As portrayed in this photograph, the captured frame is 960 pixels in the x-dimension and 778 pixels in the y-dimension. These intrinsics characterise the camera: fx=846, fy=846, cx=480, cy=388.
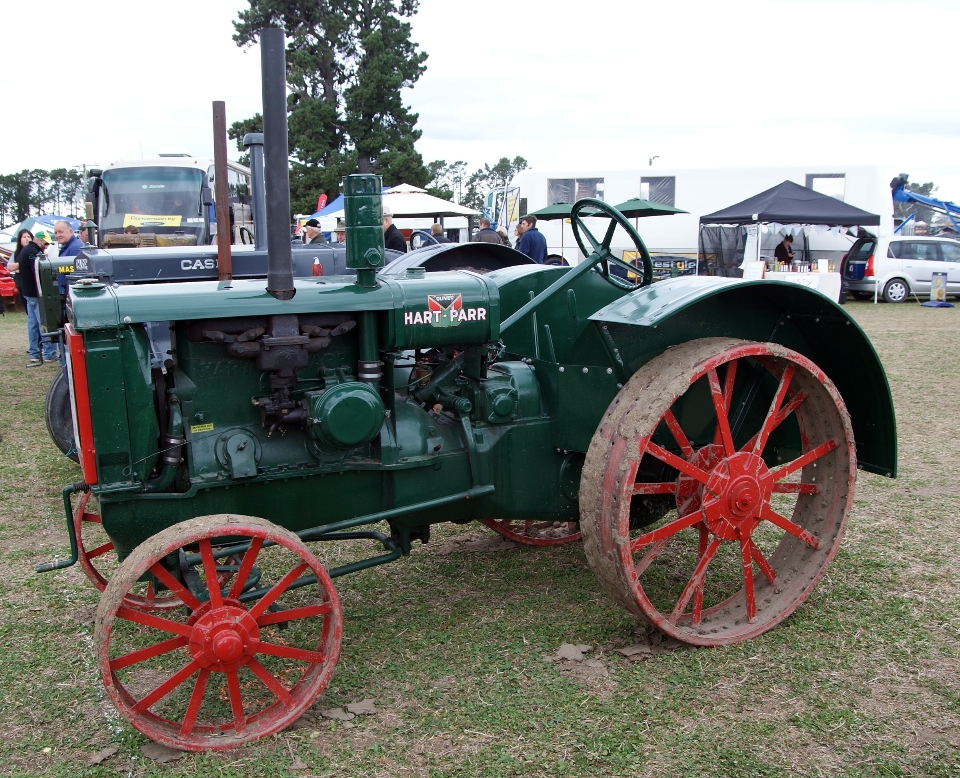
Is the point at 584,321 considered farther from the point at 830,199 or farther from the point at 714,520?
the point at 830,199

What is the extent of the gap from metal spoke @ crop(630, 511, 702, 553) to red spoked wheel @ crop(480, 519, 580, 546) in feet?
3.30

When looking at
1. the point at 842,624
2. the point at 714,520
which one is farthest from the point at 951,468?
the point at 714,520

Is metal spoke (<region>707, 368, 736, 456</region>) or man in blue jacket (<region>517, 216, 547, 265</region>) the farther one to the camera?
man in blue jacket (<region>517, 216, 547, 265</region>)

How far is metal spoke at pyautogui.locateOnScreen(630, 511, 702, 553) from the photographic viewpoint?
8.75ft

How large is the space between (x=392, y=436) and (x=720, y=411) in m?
1.07

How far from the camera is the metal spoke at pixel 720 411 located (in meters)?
2.72

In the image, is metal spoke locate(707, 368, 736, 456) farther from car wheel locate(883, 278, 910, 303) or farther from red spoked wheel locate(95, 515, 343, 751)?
car wheel locate(883, 278, 910, 303)

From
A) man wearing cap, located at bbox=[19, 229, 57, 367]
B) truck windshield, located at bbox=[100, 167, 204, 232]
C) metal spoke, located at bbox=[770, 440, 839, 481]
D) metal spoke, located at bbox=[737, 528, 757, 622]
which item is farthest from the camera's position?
truck windshield, located at bbox=[100, 167, 204, 232]

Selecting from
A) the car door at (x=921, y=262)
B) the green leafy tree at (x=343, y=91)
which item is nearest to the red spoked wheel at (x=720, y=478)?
the car door at (x=921, y=262)

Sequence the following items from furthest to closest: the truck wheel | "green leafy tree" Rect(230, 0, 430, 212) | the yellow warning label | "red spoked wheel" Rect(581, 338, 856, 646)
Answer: "green leafy tree" Rect(230, 0, 430, 212) → the yellow warning label → the truck wheel → "red spoked wheel" Rect(581, 338, 856, 646)

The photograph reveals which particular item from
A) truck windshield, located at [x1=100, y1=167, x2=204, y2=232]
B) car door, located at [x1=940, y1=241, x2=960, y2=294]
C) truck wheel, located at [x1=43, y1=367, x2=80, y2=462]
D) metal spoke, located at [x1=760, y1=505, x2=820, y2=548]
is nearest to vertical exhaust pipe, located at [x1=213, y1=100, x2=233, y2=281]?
metal spoke, located at [x1=760, y1=505, x2=820, y2=548]

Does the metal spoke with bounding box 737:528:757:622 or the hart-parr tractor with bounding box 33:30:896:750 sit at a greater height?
the hart-parr tractor with bounding box 33:30:896:750

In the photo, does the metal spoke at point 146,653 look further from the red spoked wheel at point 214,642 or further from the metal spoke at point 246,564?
the metal spoke at point 246,564

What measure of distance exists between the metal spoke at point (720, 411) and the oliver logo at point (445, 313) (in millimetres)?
767
